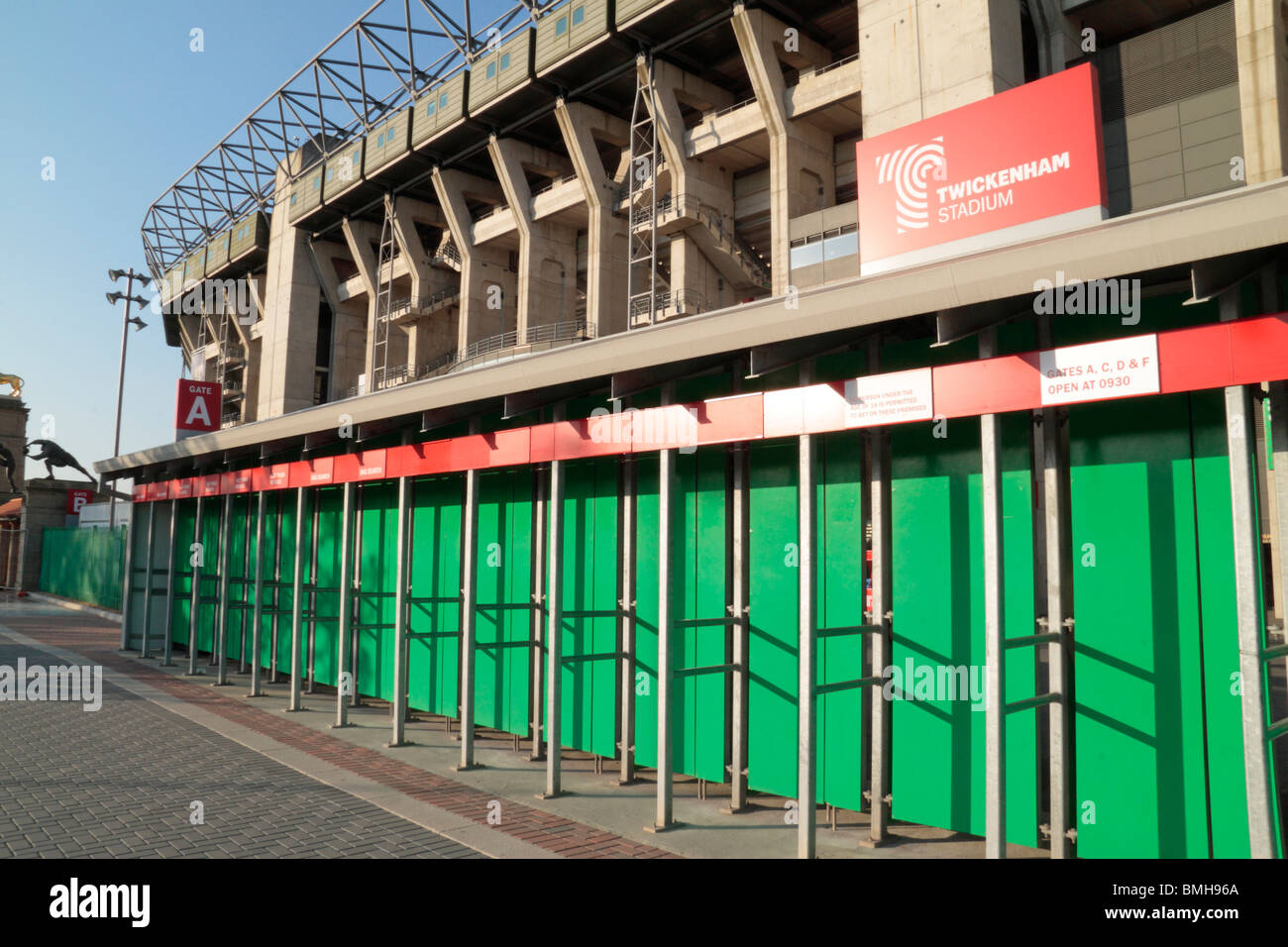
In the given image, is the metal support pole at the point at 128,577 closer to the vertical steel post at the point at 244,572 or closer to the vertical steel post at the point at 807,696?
the vertical steel post at the point at 244,572

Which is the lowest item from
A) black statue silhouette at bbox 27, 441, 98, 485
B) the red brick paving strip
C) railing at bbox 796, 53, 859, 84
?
the red brick paving strip

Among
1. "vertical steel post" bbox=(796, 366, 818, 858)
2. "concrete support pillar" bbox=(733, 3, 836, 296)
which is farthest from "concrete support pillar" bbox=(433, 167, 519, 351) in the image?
"vertical steel post" bbox=(796, 366, 818, 858)

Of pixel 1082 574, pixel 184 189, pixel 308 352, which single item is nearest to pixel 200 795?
pixel 1082 574

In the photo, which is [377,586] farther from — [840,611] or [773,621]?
[840,611]

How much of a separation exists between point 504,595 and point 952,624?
585 cm

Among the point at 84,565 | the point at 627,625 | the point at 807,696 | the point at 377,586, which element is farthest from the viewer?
the point at 84,565

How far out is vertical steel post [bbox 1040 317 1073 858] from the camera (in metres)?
5.96

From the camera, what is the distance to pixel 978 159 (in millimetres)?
16141

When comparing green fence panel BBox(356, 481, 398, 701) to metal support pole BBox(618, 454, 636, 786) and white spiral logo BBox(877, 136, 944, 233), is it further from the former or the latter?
white spiral logo BBox(877, 136, 944, 233)

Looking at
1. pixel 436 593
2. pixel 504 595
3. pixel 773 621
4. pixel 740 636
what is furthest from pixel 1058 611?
pixel 436 593

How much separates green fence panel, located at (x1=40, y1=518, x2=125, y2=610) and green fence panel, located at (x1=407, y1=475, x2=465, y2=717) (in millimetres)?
20406

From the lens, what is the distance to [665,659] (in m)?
7.45

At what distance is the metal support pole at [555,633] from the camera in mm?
8234
